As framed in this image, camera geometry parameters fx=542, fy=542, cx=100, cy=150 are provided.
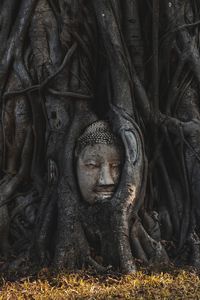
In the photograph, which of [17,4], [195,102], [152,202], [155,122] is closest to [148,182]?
[152,202]

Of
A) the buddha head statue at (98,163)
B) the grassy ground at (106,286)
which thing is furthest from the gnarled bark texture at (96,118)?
the grassy ground at (106,286)

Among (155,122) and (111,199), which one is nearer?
(111,199)

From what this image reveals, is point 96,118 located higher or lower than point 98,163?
higher

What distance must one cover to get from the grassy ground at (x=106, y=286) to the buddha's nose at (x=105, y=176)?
823 millimetres

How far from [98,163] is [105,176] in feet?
0.51

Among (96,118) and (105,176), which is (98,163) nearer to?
(105,176)

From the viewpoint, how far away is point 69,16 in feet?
16.5

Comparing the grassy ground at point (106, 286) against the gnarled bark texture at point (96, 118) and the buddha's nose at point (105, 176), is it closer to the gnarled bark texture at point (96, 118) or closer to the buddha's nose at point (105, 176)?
the gnarled bark texture at point (96, 118)

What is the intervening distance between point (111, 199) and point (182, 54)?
5.65ft

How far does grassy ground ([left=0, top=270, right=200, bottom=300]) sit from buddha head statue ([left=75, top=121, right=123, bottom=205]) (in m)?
0.79

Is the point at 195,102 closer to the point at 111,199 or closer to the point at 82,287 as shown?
the point at 111,199

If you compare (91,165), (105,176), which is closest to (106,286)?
(105,176)

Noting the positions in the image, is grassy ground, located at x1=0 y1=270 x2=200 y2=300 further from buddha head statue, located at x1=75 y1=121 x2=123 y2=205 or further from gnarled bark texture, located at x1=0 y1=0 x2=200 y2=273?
buddha head statue, located at x1=75 y1=121 x2=123 y2=205

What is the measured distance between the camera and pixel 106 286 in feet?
12.8
